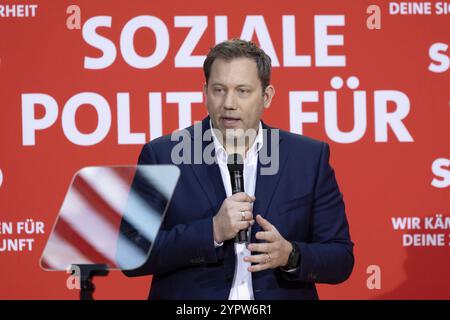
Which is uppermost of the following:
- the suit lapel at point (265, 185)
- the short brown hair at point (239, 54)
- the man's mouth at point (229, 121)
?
the short brown hair at point (239, 54)

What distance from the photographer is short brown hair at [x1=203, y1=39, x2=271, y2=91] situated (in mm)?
2514

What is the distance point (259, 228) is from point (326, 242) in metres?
0.22

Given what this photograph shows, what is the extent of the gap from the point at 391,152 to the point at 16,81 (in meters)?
1.85

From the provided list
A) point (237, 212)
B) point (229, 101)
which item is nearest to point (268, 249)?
point (237, 212)

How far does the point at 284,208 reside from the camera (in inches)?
97.3

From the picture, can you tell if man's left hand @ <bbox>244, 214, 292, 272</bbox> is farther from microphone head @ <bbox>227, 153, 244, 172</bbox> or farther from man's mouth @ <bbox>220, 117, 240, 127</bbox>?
man's mouth @ <bbox>220, 117, 240, 127</bbox>

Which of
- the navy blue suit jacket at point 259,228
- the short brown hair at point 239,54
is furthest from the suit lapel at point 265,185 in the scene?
the short brown hair at point 239,54

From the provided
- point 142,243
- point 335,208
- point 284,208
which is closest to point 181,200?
point 284,208

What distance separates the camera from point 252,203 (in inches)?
96.0

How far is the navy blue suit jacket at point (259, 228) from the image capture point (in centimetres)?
235

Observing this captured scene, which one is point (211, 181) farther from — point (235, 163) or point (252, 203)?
point (235, 163)

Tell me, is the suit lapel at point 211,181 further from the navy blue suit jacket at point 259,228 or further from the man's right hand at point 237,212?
the man's right hand at point 237,212
